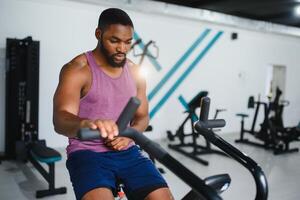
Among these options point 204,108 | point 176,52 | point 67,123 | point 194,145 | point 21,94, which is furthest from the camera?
point 176,52

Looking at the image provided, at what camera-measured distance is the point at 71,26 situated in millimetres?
4465

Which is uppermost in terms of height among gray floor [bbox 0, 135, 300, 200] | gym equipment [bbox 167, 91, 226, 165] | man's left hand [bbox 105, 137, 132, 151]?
man's left hand [bbox 105, 137, 132, 151]

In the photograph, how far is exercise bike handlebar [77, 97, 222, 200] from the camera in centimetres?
88

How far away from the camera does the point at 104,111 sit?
1479 millimetres

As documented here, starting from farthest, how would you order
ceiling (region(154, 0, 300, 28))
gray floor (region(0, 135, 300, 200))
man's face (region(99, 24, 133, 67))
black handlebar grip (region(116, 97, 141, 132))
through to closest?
1. ceiling (region(154, 0, 300, 28))
2. gray floor (region(0, 135, 300, 200))
3. man's face (region(99, 24, 133, 67))
4. black handlebar grip (region(116, 97, 141, 132))

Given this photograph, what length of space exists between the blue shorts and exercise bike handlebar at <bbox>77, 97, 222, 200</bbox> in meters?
0.43

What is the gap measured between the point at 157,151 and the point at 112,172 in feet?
1.74

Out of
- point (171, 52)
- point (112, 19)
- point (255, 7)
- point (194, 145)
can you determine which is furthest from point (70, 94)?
point (255, 7)

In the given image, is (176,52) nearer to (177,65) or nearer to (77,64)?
(177,65)

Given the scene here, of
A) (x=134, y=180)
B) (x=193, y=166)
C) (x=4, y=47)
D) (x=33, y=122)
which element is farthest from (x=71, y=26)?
(x=134, y=180)

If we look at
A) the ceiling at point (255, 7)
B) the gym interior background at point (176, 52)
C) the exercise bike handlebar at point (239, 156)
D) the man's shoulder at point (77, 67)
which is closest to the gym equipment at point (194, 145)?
the gym interior background at point (176, 52)

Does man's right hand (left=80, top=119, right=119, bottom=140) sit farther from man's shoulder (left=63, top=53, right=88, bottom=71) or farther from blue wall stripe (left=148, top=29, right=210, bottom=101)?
blue wall stripe (left=148, top=29, right=210, bottom=101)

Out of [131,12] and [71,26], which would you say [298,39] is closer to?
[131,12]

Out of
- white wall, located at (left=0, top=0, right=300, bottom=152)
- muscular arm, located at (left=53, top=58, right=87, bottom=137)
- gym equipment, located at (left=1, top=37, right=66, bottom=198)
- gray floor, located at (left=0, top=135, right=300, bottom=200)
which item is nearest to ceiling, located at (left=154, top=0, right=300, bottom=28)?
white wall, located at (left=0, top=0, right=300, bottom=152)
